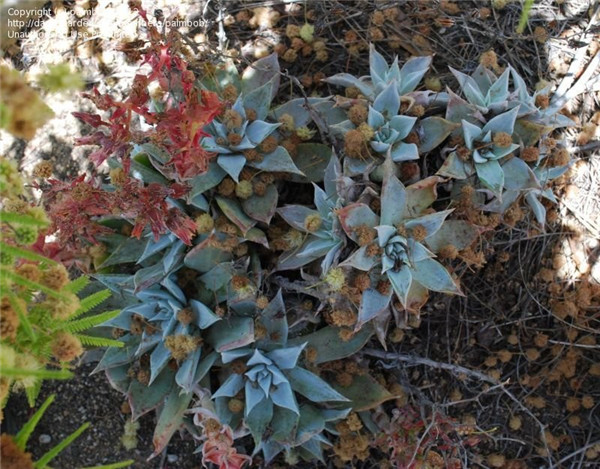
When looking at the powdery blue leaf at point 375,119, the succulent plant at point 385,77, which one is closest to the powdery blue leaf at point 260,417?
the powdery blue leaf at point 375,119

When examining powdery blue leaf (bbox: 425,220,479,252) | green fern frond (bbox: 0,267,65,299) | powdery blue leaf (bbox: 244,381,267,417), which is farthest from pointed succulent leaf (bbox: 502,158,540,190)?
green fern frond (bbox: 0,267,65,299)

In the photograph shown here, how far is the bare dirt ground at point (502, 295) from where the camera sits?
2.36m

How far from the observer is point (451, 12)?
2410 millimetres

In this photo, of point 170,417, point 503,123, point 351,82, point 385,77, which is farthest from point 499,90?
point 170,417

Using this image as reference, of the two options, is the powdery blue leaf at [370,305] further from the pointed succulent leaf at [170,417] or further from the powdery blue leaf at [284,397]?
the pointed succulent leaf at [170,417]

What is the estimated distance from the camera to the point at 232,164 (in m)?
1.89

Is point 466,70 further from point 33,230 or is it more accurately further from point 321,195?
point 33,230

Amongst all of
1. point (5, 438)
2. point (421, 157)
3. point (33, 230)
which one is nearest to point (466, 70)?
point (421, 157)

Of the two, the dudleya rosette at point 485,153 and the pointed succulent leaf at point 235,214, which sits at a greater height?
the pointed succulent leaf at point 235,214

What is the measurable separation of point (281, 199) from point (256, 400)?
0.72 meters

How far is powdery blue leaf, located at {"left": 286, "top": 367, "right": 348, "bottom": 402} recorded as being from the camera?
6.52 feet

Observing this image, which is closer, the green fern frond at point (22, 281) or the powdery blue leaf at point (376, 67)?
the green fern frond at point (22, 281)

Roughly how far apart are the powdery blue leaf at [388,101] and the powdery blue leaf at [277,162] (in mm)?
345

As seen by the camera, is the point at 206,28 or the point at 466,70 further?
the point at 206,28
